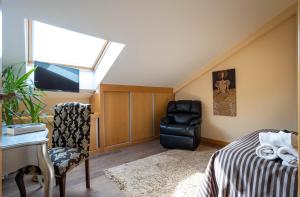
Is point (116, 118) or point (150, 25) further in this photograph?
point (116, 118)

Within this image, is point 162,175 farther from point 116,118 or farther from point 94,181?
point 116,118

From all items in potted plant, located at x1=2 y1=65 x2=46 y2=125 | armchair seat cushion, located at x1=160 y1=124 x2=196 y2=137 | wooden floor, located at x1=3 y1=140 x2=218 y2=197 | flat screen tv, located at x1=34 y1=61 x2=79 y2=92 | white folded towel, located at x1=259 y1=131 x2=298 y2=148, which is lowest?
wooden floor, located at x1=3 y1=140 x2=218 y2=197

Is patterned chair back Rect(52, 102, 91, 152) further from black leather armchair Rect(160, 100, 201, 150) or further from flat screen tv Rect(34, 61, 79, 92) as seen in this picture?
black leather armchair Rect(160, 100, 201, 150)

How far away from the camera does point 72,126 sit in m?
2.03

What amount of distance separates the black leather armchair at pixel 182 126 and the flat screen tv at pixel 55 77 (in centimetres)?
191

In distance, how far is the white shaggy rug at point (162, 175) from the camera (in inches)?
76.8

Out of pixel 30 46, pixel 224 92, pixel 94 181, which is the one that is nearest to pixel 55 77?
pixel 30 46

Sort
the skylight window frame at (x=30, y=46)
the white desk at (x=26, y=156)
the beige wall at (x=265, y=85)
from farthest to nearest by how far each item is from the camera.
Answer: the beige wall at (x=265, y=85)
the skylight window frame at (x=30, y=46)
the white desk at (x=26, y=156)

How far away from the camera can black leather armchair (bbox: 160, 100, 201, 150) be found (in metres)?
3.31

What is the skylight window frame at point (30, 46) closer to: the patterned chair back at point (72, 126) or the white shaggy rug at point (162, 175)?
the patterned chair back at point (72, 126)

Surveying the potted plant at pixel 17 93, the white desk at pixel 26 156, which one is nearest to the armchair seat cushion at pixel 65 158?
the white desk at pixel 26 156

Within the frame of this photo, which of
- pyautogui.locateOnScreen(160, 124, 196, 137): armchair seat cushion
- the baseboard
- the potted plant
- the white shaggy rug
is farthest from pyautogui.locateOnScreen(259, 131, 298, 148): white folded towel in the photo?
the baseboard

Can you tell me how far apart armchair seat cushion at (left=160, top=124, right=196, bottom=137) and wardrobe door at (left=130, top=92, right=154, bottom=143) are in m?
0.69

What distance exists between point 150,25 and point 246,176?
201 cm
